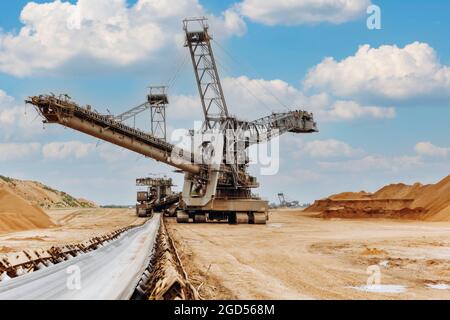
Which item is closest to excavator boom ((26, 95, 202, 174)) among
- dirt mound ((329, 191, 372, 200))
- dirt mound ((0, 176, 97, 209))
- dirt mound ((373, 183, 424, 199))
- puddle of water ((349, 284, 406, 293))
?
puddle of water ((349, 284, 406, 293))

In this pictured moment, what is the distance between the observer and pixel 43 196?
16662 cm

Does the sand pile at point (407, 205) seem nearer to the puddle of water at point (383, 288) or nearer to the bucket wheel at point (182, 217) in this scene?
the bucket wheel at point (182, 217)

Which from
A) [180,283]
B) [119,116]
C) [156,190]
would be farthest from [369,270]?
[156,190]

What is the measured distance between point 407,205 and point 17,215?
144ft

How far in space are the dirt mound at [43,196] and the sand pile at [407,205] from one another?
86.8 m

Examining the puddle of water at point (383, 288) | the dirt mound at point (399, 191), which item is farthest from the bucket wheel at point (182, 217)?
the puddle of water at point (383, 288)

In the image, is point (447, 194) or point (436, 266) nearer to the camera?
point (436, 266)

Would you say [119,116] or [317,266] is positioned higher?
[119,116]

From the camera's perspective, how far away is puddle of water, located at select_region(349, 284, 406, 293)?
13958 mm

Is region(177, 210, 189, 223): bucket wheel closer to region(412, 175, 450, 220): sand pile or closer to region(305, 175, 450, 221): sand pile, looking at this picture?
region(305, 175, 450, 221): sand pile

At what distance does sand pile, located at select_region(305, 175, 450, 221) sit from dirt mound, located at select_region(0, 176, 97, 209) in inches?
3417
